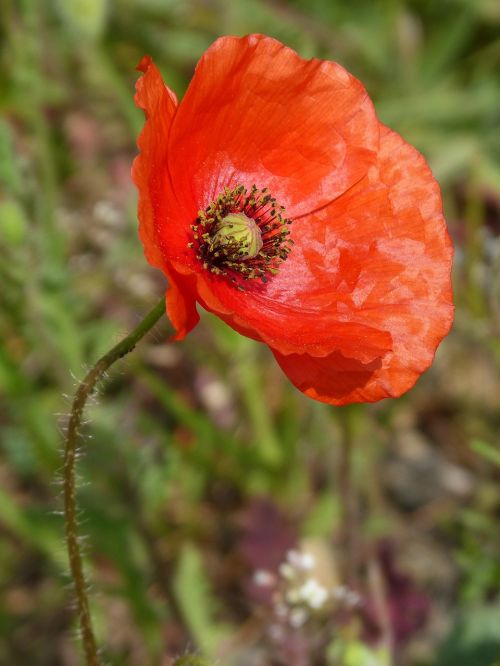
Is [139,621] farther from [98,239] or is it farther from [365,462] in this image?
[98,239]

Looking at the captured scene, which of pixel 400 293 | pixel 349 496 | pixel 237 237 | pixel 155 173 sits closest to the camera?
pixel 155 173

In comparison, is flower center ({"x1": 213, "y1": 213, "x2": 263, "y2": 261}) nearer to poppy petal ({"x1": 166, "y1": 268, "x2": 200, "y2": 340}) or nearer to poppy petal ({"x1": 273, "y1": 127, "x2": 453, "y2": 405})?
poppy petal ({"x1": 273, "y1": 127, "x2": 453, "y2": 405})

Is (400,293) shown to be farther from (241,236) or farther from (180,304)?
(180,304)

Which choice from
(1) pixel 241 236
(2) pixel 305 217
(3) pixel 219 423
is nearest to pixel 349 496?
(3) pixel 219 423

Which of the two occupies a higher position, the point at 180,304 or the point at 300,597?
the point at 180,304

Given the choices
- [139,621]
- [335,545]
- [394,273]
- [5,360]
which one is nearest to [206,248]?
[394,273]

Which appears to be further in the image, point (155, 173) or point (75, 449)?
point (155, 173)

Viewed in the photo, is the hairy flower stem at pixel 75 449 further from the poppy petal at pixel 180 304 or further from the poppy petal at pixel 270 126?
the poppy petal at pixel 270 126
